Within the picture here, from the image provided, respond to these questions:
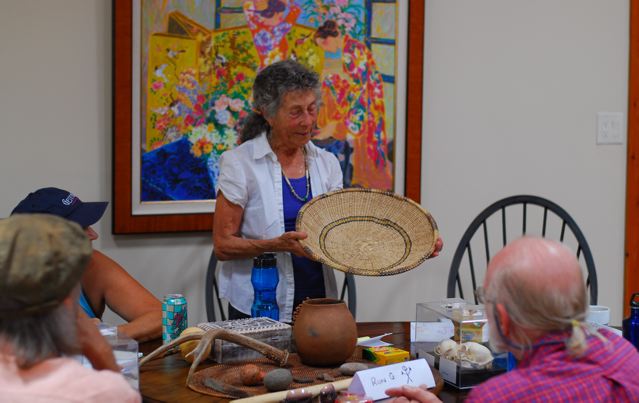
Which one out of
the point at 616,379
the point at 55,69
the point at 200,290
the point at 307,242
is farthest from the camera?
the point at 200,290

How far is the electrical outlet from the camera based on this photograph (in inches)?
144

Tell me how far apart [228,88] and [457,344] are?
61.4 inches

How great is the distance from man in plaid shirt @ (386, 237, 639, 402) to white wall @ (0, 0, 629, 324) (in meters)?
1.98

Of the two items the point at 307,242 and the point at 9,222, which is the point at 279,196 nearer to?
the point at 307,242

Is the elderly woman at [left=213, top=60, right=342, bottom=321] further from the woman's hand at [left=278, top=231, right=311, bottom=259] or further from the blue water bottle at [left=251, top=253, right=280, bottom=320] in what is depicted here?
the blue water bottle at [left=251, top=253, right=280, bottom=320]

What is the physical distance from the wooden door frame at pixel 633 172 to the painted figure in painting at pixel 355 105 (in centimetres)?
115

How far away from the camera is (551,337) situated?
123 centimetres

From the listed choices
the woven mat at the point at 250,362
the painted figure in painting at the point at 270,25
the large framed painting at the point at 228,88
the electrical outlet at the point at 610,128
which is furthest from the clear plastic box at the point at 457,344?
the electrical outlet at the point at 610,128

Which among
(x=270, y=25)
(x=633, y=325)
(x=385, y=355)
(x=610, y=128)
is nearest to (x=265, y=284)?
(x=385, y=355)

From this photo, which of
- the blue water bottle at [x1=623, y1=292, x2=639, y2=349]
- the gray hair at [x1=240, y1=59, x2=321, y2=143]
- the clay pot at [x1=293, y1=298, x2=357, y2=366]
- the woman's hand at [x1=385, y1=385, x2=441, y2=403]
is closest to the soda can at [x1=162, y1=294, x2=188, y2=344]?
the clay pot at [x1=293, y1=298, x2=357, y2=366]

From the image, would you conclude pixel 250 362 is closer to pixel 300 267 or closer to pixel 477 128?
A: pixel 300 267

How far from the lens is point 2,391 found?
1026 millimetres

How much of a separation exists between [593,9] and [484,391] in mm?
2824

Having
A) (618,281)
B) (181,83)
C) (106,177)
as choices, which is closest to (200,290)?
(106,177)
